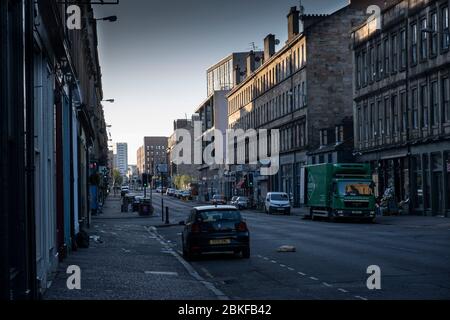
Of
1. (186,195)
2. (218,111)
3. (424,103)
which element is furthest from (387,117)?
(218,111)

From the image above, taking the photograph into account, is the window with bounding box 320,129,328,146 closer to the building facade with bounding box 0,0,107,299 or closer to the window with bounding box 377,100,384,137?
the window with bounding box 377,100,384,137

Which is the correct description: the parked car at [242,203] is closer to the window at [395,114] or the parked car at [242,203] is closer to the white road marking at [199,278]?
the window at [395,114]

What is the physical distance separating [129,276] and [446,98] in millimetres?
32943

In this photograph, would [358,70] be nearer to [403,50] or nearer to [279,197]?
[403,50]

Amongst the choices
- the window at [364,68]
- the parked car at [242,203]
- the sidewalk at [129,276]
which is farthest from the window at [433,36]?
the parked car at [242,203]

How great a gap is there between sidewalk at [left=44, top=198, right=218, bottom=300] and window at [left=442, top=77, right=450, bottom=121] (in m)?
23.3

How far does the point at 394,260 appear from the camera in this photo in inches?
794

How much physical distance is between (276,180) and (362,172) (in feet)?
145

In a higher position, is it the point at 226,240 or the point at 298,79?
the point at 298,79

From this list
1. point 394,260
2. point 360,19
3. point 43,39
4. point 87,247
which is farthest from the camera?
point 360,19

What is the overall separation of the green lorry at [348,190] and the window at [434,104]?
547 centimetres

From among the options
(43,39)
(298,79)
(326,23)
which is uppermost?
(326,23)

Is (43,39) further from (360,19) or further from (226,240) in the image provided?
(360,19)
